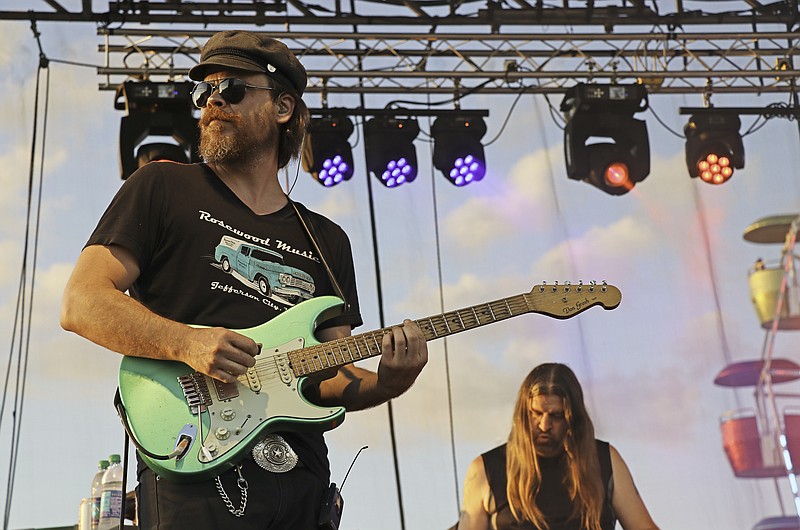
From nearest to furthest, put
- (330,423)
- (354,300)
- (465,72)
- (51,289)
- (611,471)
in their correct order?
1. (330,423)
2. (354,300)
3. (611,471)
4. (51,289)
5. (465,72)

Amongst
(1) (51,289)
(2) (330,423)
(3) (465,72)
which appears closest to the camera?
(2) (330,423)

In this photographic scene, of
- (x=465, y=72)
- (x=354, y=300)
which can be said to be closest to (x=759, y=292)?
(x=465, y=72)

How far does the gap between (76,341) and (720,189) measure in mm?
3843

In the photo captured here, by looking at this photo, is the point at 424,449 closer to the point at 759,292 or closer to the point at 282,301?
the point at 759,292

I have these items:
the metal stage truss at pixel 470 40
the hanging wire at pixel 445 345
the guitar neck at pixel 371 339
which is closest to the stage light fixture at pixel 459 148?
the hanging wire at pixel 445 345

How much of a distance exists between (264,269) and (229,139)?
32 cm

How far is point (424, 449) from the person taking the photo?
6008mm

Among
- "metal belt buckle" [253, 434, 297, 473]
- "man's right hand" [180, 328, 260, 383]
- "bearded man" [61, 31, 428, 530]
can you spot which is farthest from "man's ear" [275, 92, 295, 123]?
"metal belt buckle" [253, 434, 297, 473]

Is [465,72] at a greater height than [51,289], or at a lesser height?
greater

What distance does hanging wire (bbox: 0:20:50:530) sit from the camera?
5.51 metres

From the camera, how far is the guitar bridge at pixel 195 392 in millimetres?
2041

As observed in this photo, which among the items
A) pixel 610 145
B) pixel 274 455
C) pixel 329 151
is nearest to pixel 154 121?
pixel 329 151

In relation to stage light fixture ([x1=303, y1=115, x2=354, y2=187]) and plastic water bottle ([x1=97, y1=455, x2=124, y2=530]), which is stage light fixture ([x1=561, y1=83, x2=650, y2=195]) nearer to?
stage light fixture ([x1=303, y1=115, x2=354, y2=187])

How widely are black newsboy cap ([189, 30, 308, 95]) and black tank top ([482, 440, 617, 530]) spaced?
3230 mm
